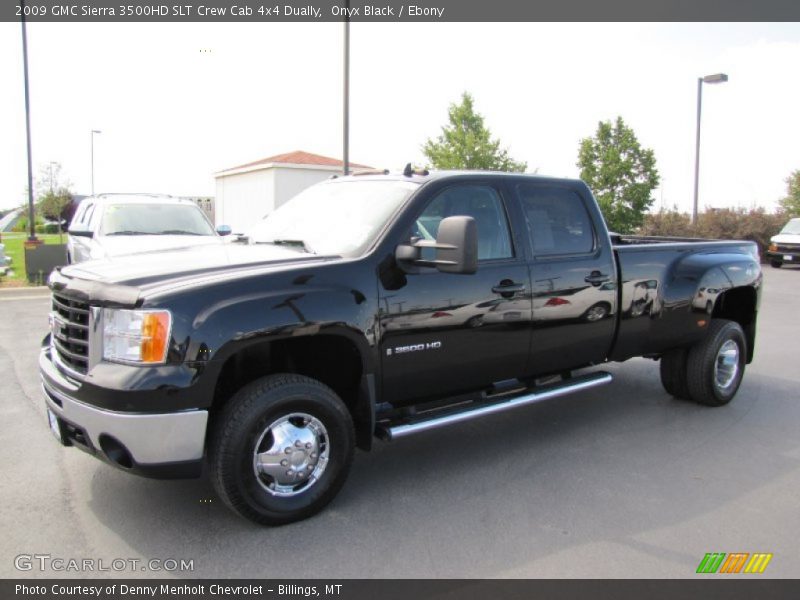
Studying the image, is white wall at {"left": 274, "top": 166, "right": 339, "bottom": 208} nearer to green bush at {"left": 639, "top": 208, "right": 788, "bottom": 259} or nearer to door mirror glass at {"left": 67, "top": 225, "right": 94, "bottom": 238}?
green bush at {"left": 639, "top": 208, "right": 788, "bottom": 259}

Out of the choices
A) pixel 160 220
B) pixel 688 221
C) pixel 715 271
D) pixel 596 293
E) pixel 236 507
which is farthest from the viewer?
pixel 688 221

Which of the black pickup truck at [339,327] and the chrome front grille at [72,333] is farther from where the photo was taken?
the chrome front grille at [72,333]

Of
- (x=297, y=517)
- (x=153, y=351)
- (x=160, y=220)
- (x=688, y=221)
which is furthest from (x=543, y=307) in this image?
(x=688, y=221)

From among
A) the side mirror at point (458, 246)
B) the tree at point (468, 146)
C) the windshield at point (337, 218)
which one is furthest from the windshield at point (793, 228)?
the side mirror at point (458, 246)

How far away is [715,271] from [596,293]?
1.50 m

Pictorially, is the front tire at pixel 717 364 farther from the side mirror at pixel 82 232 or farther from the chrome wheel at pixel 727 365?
the side mirror at pixel 82 232

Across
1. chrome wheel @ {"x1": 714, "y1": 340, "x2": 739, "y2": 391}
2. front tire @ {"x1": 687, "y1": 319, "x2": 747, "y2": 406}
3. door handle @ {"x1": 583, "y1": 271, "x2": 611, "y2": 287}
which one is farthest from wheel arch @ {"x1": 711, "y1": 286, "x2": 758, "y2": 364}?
door handle @ {"x1": 583, "y1": 271, "x2": 611, "y2": 287}

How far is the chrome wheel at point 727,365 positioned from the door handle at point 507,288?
259 cm

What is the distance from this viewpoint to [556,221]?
16.3 ft

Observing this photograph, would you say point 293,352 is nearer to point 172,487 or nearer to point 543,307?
point 172,487

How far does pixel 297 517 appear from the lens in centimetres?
362

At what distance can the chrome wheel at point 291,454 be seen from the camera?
11.5ft
